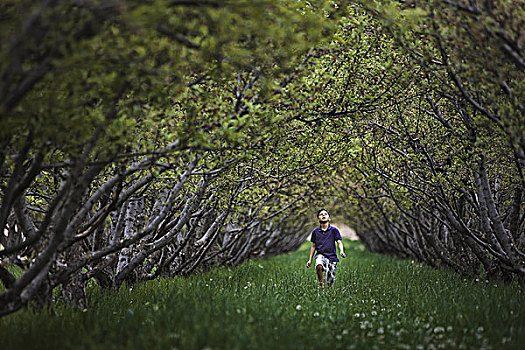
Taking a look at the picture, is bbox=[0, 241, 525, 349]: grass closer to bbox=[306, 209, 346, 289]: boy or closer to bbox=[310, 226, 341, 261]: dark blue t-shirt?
bbox=[306, 209, 346, 289]: boy

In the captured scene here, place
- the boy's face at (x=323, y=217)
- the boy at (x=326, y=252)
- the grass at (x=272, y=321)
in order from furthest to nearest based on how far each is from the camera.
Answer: the boy's face at (x=323, y=217) → the boy at (x=326, y=252) → the grass at (x=272, y=321)

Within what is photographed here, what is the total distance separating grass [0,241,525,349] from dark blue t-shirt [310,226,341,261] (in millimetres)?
1609

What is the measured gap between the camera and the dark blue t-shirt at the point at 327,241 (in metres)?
10.8

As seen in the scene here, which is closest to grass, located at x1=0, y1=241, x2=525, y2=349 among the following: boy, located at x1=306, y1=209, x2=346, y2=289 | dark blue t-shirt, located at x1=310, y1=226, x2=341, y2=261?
boy, located at x1=306, y1=209, x2=346, y2=289

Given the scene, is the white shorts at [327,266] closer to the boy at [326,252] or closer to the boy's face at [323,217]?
the boy at [326,252]

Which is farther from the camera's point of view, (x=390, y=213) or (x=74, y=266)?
(x=390, y=213)

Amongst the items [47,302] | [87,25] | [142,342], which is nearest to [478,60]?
[87,25]

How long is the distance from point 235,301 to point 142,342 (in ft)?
8.94

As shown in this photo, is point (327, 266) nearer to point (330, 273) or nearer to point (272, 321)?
point (330, 273)

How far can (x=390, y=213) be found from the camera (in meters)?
18.7

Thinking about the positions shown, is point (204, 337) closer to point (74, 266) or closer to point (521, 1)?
point (74, 266)

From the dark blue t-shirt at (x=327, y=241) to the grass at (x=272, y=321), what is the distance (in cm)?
161

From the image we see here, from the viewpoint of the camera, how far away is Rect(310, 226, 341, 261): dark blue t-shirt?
10.8 metres

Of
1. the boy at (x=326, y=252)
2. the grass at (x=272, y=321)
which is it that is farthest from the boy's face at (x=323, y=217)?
the grass at (x=272, y=321)
